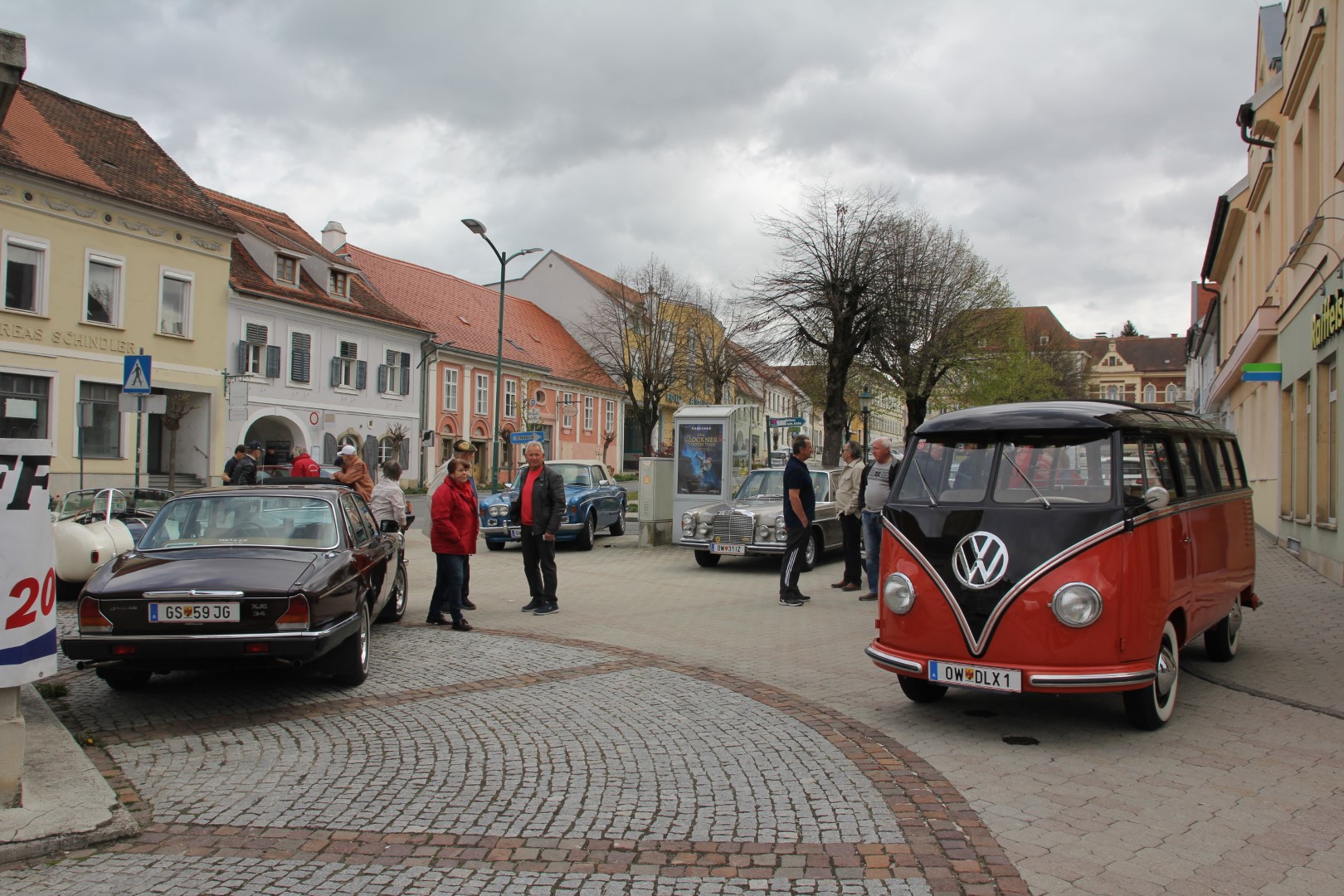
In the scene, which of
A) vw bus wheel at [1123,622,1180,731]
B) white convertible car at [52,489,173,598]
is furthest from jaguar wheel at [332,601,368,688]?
vw bus wheel at [1123,622,1180,731]

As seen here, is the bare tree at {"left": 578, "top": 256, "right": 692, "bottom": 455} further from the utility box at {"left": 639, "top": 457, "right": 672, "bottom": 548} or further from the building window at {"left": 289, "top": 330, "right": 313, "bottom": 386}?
the utility box at {"left": 639, "top": 457, "right": 672, "bottom": 548}

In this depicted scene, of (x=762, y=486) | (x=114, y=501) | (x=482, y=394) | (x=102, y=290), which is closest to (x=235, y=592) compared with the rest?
(x=114, y=501)

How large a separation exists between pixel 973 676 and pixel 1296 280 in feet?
44.9

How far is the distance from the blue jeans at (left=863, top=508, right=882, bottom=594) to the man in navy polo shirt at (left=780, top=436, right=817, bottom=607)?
27.9 inches

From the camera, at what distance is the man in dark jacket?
11.3 meters

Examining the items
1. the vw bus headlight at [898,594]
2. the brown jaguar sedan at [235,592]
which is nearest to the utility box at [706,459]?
the brown jaguar sedan at [235,592]

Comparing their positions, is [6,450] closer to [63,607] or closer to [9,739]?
[9,739]

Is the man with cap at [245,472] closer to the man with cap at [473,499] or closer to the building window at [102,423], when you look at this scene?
the man with cap at [473,499]

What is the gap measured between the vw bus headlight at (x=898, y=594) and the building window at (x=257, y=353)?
108 ft

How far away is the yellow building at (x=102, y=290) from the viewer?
2747 centimetres

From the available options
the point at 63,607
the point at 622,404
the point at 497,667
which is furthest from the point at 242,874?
the point at 622,404

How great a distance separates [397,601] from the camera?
35.8 feet

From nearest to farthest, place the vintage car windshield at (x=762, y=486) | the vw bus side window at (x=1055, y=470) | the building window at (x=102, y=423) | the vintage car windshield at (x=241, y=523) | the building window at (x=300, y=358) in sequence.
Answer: the vw bus side window at (x=1055, y=470) < the vintage car windshield at (x=241, y=523) < the vintage car windshield at (x=762, y=486) < the building window at (x=102, y=423) < the building window at (x=300, y=358)

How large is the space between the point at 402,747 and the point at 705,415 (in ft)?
49.4
